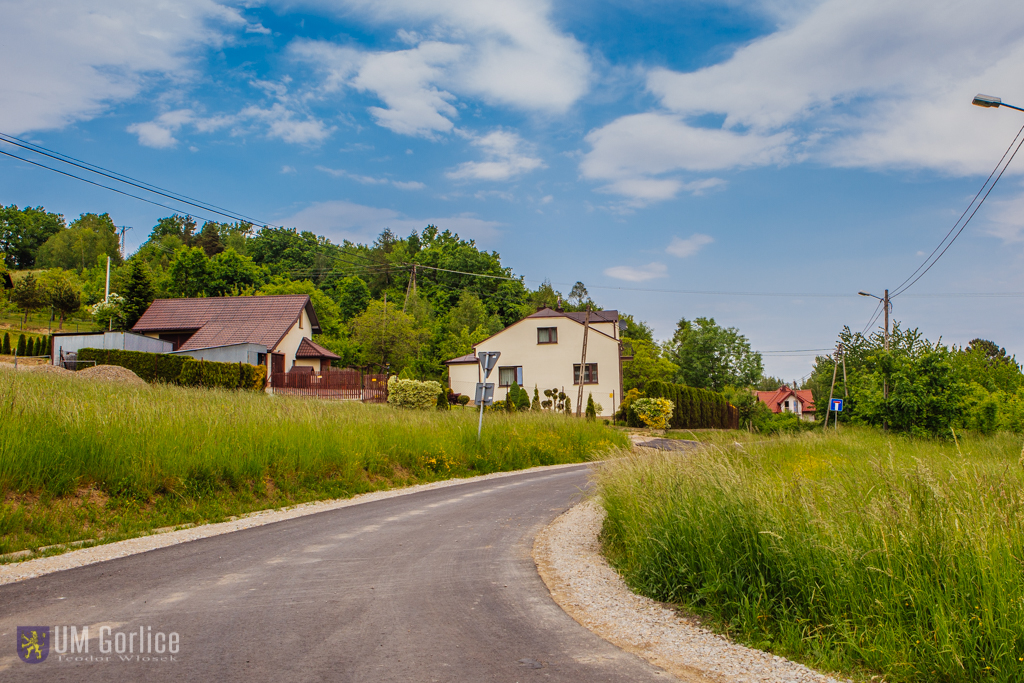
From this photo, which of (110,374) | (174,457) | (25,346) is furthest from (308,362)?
(174,457)

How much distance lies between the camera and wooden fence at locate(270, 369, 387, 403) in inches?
1443

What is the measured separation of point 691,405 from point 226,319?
3496cm

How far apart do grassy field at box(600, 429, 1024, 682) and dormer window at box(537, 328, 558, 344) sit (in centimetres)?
4094

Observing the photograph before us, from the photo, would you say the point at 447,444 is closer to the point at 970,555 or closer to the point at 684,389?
the point at 970,555

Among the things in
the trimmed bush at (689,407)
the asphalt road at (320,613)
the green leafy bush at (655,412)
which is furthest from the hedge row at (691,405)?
the asphalt road at (320,613)

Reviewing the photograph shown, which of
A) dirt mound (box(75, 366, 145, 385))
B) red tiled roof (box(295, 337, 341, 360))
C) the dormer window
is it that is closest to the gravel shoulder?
dirt mound (box(75, 366, 145, 385))

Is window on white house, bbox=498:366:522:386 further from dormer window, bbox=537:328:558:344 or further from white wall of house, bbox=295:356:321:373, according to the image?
white wall of house, bbox=295:356:321:373

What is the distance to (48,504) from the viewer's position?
955cm

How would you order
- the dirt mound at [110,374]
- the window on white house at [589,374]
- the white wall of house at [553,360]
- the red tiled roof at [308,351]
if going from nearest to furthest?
the dirt mound at [110,374] → the white wall of house at [553,360] → the red tiled roof at [308,351] → the window on white house at [589,374]

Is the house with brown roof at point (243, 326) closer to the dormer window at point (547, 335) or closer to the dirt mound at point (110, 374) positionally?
the dirt mound at point (110, 374)

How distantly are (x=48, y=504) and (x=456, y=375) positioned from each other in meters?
41.0

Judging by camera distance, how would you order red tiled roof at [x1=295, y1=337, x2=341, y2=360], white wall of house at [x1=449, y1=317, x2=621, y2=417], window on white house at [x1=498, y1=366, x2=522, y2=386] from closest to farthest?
1. white wall of house at [x1=449, y1=317, x2=621, y2=417]
2. red tiled roof at [x1=295, y1=337, x2=341, y2=360]
3. window on white house at [x1=498, y1=366, x2=522, y2=386]

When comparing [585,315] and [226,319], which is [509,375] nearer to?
[585,315]

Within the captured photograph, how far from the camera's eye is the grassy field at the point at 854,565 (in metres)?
4.17
